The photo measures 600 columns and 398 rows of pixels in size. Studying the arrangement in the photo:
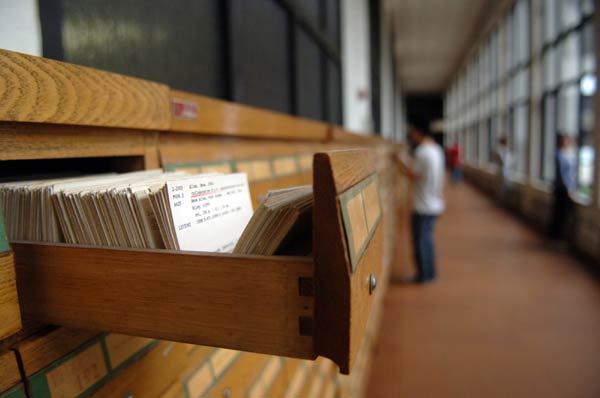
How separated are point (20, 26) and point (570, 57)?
8380 mm

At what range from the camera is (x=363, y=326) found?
2.06 feet

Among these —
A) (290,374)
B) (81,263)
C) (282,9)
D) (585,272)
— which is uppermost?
(282,9)

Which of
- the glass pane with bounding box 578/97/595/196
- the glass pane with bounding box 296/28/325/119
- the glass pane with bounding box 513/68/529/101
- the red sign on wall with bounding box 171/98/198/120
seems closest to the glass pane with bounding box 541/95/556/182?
the glass pane with bounding box 513/68/529/101

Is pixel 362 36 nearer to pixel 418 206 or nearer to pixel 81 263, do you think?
pixel 418 206

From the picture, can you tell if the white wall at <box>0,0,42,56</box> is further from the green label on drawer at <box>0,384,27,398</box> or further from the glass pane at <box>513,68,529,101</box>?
the glass pane at <box>513,68,529,101</box>

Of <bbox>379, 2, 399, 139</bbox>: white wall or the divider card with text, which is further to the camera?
<bbox>379, 2, 399, 139</bbox>: white wall

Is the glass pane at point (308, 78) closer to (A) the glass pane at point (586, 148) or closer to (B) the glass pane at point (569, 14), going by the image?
(A) the glass pane at point (586, 148)

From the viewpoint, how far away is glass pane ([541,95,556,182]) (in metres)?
8.38

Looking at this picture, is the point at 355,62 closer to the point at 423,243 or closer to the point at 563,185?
the point at 423,243

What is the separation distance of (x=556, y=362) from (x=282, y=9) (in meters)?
3.02

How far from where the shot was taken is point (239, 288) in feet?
2.00

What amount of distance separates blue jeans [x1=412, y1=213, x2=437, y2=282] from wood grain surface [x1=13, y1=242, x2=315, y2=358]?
425 centimetres

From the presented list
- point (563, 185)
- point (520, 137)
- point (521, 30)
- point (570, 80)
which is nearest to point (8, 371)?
point (563, 185)

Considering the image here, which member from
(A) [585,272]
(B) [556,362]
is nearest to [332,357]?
(B) [556,362]
